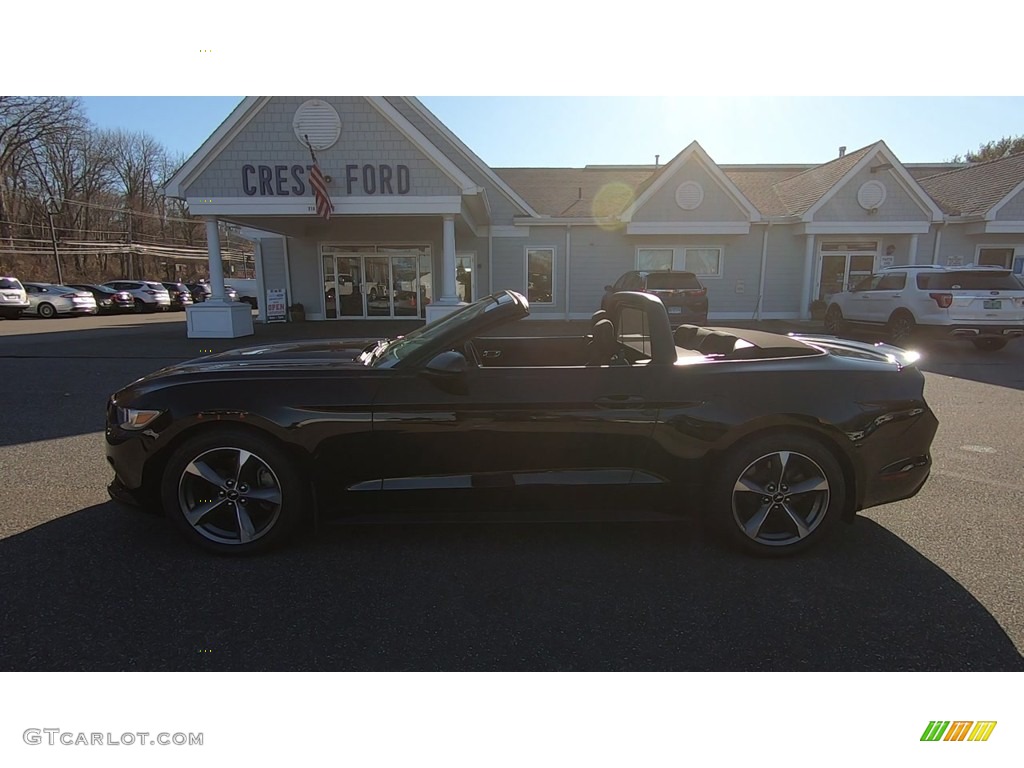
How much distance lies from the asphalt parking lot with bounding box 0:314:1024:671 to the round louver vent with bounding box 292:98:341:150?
37.1 feet

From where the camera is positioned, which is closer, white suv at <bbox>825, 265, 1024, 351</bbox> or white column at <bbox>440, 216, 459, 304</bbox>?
white suv at <bbox>825, 265, 1024, 351</bbox>

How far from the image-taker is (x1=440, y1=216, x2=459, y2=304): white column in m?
13.5

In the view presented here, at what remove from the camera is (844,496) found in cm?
296

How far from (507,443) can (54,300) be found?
28059 millimetres

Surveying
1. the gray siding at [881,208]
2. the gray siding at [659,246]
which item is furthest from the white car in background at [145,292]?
the gray siding at [881,208]

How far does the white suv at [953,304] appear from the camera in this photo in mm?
10219

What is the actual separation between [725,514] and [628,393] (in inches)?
32.9

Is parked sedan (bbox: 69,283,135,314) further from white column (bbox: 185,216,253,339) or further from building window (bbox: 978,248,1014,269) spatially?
building window (bbox: 978,248,1014,269)

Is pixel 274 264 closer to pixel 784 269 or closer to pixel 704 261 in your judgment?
pixel 704 261

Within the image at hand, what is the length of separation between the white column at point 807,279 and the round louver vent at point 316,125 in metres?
14.5

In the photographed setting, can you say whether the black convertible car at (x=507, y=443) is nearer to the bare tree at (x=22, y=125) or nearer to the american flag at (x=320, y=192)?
the american flag at (x=320, y=192)

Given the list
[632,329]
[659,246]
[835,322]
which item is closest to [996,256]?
[835,322]

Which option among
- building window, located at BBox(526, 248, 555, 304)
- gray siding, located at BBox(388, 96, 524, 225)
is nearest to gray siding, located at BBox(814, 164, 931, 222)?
building window, located at BBox(526, 248, 555, 304)

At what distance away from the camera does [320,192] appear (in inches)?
497
